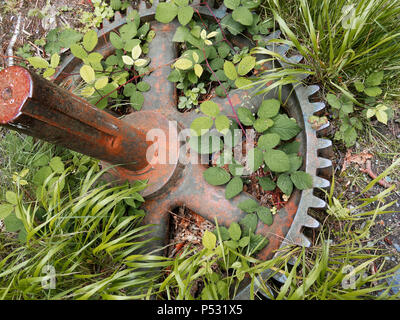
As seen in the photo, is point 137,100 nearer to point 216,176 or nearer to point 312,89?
point 216,176

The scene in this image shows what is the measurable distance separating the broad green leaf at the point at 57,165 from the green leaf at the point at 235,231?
1034 millimetres

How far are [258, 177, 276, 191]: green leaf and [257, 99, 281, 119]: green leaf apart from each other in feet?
1.17

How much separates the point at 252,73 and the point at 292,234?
1.02 meters

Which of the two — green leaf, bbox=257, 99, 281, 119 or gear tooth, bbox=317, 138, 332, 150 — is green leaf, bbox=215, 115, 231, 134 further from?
gear tooth, bbox=317, 138, 332, 150

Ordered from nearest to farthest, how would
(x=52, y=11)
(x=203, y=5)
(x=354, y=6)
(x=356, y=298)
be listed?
1. (x=356, y=298)
2. (x=354, y=6)
3. (x=203, y=5)
4. (x=52, y=11)

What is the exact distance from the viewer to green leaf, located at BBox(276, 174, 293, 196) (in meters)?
1.74

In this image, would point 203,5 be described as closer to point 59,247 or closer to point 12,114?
point 12,114

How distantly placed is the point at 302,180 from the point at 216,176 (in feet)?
1.49

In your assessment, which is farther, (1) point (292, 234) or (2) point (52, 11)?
(2) point (52, 11)

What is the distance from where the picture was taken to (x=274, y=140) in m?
1.69

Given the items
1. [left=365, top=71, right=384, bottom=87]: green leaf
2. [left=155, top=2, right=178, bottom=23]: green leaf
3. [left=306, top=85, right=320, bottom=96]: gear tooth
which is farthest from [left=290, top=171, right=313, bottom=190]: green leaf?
[left=155, top=2, right=178, bottom=23]: green leaf

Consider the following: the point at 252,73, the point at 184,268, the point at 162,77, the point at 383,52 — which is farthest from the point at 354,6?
the point at 184,268

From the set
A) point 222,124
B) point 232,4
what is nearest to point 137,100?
point 222,124

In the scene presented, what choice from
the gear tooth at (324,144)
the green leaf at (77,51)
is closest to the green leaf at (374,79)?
the gear tooth at (324,144)
